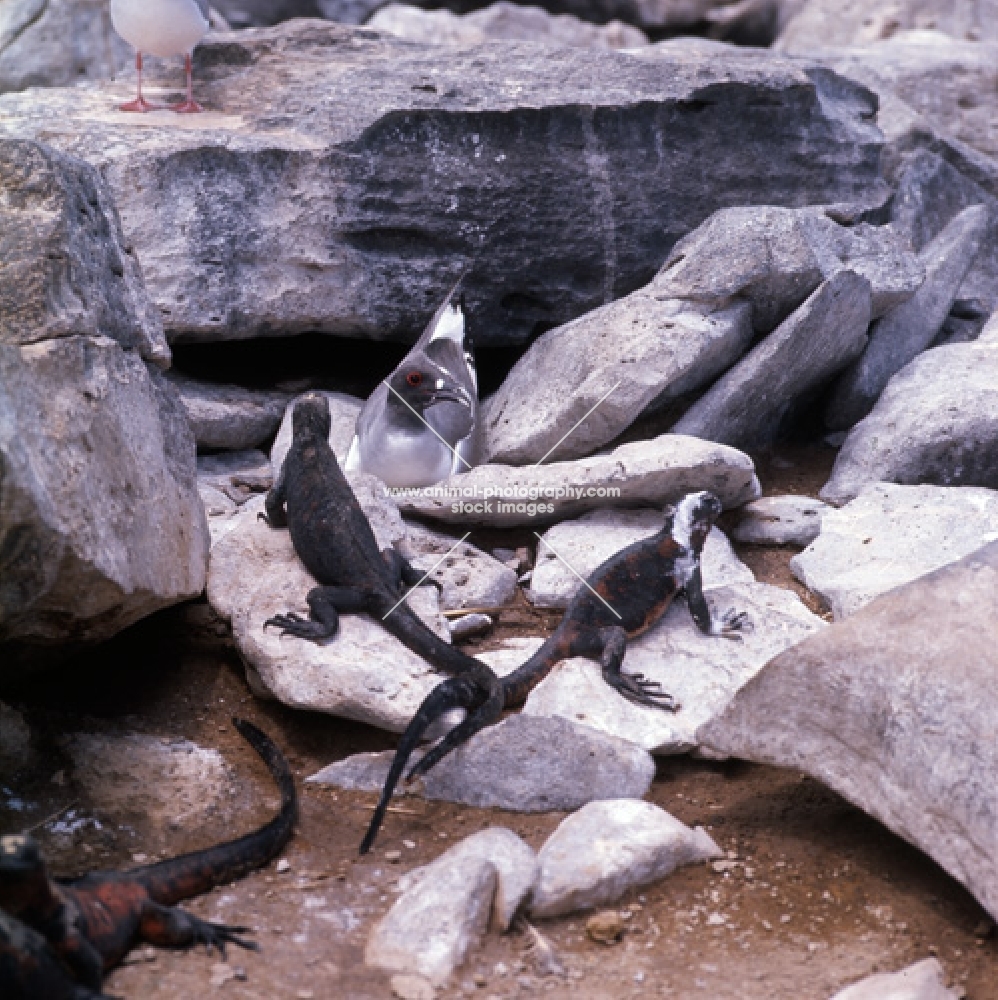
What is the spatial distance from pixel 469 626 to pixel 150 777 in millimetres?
1446

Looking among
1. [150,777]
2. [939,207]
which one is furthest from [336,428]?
[939,207]

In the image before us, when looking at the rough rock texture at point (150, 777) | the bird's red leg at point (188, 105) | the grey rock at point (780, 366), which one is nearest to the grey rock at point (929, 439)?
the grey rock at point (780, 366)

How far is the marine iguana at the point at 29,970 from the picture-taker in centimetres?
297

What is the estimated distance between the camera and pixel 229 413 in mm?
6754

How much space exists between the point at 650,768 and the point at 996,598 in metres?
1.16

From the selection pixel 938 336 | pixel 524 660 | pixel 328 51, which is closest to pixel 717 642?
pixel 524 660

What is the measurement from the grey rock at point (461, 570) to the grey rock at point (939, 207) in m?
3.65

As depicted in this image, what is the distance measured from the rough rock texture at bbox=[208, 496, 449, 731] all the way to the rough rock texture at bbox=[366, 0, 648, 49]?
34.2ft

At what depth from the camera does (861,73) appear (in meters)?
10.3

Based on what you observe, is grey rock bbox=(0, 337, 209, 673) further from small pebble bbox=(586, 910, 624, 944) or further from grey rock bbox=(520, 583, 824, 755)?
small pebble bbox=(586, 910, 624, 944)

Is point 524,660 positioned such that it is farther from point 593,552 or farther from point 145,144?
point 145,144

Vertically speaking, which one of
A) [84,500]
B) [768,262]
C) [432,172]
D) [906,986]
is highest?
[432,172]

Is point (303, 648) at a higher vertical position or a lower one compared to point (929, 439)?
higher

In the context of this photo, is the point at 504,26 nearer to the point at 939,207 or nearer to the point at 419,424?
the point at 939,207
